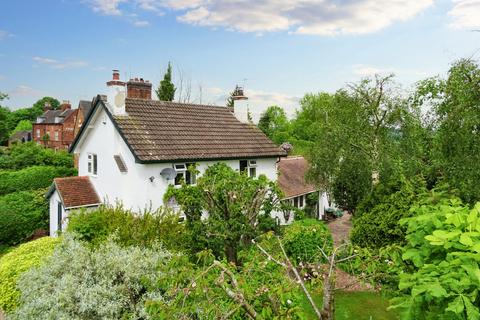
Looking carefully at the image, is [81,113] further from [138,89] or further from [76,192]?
[76,192]

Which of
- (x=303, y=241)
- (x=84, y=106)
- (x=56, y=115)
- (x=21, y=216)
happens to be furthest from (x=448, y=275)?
(x=56, y=115)

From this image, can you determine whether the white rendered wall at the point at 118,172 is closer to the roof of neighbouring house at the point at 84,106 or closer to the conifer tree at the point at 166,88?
the conifer tree at the point at 166,88

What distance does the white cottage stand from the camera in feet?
56.9

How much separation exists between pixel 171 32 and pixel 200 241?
17.0 metres

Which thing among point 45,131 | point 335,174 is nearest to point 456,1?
point 335,174

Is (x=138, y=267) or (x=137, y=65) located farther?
(x=137, y=65)

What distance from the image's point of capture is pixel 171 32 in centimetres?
2445

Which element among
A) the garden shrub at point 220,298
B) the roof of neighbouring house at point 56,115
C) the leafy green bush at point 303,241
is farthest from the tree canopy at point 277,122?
the garden shrub at point 220,298

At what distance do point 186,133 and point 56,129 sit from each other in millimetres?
54763

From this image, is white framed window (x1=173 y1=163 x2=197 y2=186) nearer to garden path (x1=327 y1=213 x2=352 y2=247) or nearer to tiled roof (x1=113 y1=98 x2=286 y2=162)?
tiled roof (x1=113 y1=98 x2=286 y2=162)

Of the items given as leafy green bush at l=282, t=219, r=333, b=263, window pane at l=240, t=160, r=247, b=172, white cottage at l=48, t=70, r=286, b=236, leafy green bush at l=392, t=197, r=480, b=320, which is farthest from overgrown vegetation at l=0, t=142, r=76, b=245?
leafy green bush at l=392, t=197, r=480, b=320

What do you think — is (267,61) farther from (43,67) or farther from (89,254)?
(89,254)

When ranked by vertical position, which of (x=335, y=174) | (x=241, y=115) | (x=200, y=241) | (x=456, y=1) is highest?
(x=456, y=1)

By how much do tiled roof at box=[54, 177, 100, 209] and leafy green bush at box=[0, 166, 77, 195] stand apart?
8615 mm
